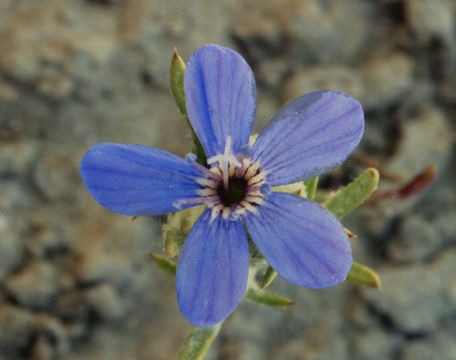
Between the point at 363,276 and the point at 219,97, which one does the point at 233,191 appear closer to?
the point at 219,97

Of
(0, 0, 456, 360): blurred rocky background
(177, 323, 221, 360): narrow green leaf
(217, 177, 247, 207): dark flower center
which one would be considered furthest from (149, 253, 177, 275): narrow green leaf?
(0, 0, 456, 360): blurred rocky background

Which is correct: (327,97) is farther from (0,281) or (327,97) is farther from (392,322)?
(0,281)

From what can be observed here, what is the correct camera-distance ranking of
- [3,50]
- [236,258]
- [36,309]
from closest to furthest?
[236,258] → [36,309] → [3,50]

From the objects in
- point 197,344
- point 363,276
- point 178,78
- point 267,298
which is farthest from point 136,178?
point 363,276

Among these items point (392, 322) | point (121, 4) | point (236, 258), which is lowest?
point (392, 322)

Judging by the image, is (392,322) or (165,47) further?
(165,47)

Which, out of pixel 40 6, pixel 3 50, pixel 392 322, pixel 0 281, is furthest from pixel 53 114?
pixel 392 322

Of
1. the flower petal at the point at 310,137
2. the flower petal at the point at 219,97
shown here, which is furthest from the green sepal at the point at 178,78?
the flower petal at the point at 310,137
